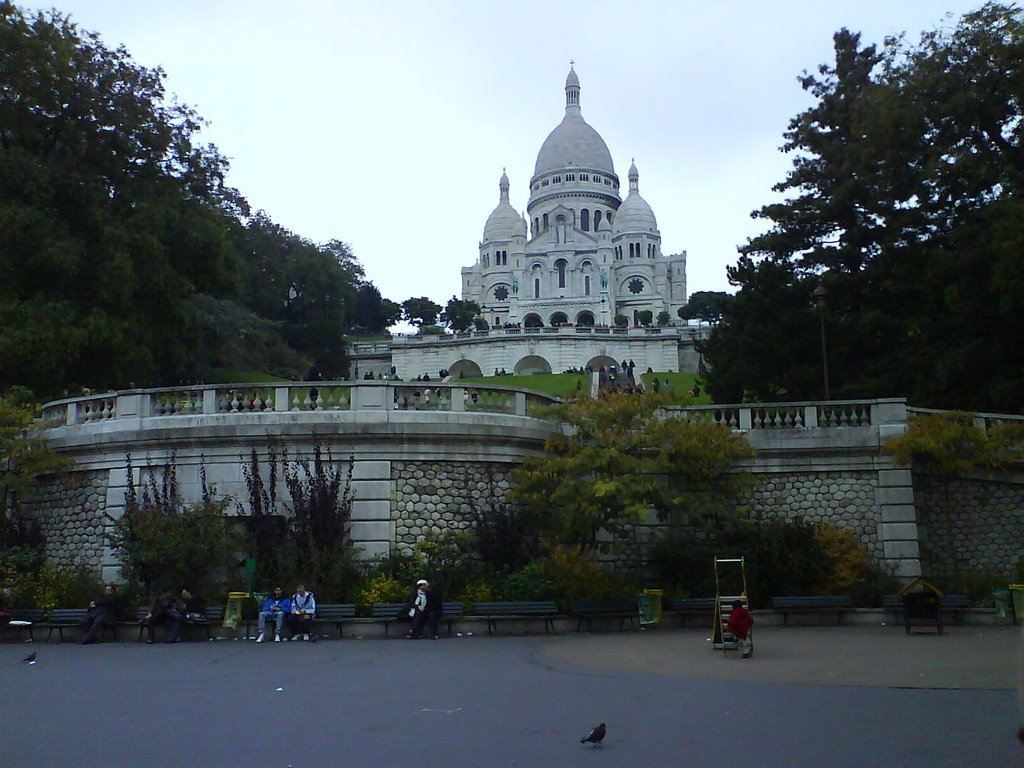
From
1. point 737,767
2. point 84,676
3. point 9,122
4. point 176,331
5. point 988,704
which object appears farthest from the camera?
point 176,331

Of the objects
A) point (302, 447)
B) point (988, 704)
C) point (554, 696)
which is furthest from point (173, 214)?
point (988, 704)

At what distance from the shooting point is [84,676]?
15922 mm

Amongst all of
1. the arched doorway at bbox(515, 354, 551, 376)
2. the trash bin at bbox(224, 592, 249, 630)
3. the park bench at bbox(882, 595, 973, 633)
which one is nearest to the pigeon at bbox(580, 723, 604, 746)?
the trash bin at bbox(224, 592, 249, 630)

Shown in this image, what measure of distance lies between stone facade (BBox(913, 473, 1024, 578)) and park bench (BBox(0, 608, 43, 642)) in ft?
64.9

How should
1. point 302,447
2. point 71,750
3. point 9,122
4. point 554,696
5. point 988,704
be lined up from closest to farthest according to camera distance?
point 71,750 → point 988,704 → point 554,696 → point 302,447 → point 9,122

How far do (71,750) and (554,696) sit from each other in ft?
18.0

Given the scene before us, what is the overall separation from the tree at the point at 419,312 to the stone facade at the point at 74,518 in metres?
109

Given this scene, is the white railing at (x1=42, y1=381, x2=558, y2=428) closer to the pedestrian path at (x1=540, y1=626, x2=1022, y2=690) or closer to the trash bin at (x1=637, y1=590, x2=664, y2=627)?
the trash bin at (x1=637, y1=590, x2=664, y2=627)

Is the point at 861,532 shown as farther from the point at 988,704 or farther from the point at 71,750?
the point at 71,750

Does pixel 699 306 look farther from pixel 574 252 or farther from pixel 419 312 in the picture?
pixel 419 312

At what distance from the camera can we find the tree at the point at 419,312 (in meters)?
135

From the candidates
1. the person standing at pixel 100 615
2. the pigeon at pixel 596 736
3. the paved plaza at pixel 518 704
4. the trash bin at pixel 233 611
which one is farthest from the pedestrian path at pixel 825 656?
the person standing at pixel 100 615

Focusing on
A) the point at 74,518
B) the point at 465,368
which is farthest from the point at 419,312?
the point at 74,518

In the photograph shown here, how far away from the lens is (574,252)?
530 ft
